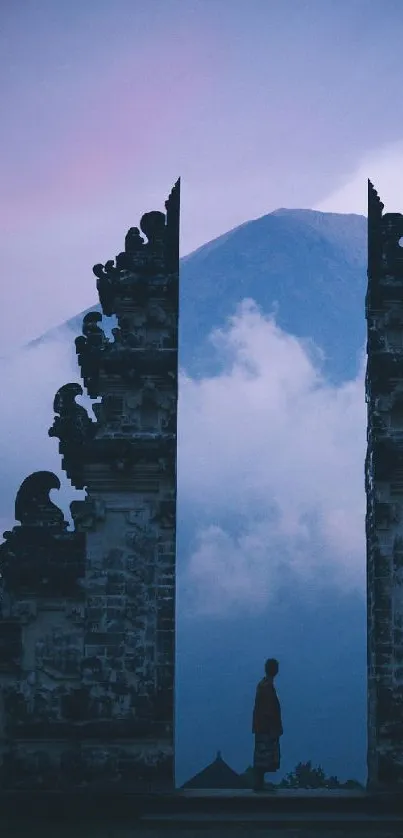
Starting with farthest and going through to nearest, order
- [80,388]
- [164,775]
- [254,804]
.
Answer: [80,388] < [164,775] < [254,804]

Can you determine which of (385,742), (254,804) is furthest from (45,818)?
(385,742)

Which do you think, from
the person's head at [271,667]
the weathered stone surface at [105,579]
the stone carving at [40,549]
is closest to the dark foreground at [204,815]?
the weathered stone surface at [105,579]

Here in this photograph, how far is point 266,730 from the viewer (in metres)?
Result: 17.1

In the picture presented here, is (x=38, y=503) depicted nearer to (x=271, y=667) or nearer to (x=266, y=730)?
(x=271, y=667)

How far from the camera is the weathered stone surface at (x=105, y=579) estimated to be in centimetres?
1753

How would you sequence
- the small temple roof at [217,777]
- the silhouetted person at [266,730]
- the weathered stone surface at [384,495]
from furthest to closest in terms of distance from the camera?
the small temple roof at [217,777] < the weathered stone surface at [384,495] < the silhouetted person at [266,730]

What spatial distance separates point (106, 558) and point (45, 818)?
367 cm

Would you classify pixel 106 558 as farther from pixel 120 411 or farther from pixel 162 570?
pixel 120 411

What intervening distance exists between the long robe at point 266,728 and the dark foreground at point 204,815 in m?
0.48

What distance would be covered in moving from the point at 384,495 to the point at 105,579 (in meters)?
4.21

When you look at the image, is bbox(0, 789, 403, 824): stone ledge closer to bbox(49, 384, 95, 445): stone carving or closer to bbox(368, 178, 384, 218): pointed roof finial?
bbox(49, 384, 95, 445): stone carving

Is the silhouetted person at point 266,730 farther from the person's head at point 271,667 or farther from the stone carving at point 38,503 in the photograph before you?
the stone carving at point 38,503

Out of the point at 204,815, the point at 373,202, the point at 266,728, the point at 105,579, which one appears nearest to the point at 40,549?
the point at 105,579

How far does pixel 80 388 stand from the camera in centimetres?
1850
